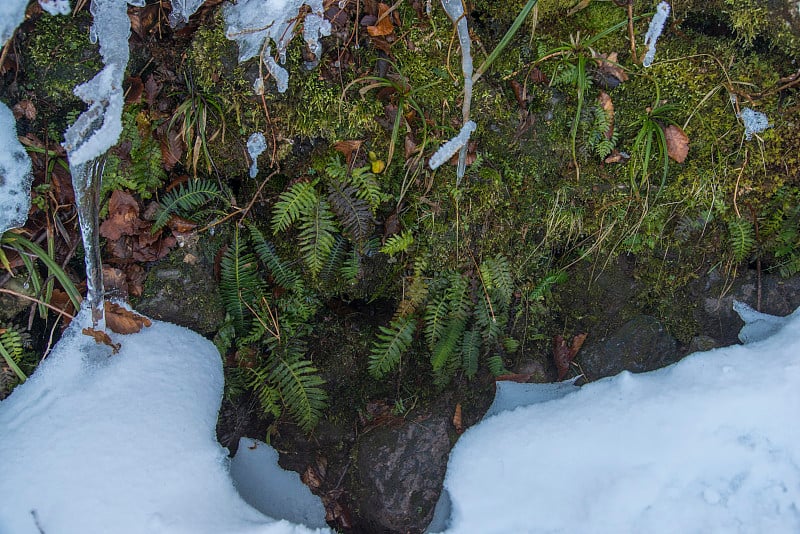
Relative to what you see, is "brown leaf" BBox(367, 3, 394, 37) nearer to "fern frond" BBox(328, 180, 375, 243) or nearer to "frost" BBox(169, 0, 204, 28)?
"fern frond" BBox(328, 180, 375, 243)

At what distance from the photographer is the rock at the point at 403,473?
363cm

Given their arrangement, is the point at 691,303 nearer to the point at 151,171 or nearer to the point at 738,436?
the point at 738,436

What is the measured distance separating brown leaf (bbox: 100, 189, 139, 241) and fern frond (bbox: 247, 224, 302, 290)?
72cm

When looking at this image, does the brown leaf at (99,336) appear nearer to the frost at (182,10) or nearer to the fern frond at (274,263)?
the fern frond at (274,263)

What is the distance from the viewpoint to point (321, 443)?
3.88 meters

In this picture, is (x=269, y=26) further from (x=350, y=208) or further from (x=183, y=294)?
(x=183, y=294)

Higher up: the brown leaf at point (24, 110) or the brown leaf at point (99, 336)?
the brown leaf at point (24, 110)

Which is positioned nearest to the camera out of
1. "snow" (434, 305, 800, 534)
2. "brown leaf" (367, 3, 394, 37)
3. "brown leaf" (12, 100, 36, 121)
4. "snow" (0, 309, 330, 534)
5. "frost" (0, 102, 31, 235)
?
"snow" (434, 305, 800, 534)

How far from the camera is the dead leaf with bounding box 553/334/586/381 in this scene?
3.86m

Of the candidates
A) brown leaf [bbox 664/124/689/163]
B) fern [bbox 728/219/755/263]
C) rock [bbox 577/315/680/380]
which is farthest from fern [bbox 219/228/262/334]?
fern [bbox 728/219/755/263]

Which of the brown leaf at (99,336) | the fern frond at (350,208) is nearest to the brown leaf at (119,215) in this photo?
the brown leaf at (99,336)

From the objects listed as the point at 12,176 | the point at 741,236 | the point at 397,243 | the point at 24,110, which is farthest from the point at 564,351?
the point at 24,110

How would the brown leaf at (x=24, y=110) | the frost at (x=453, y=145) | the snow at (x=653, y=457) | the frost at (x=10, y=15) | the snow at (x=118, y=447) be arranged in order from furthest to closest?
the frost at (x=453, y=145)
the brown leaf at (x=24, y=110)
the frost at (x=10, y=15)
the snow at (x=118, y=447)
the snow at (x=653, y=457)

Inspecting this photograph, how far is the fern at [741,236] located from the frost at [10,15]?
4.56 meters
